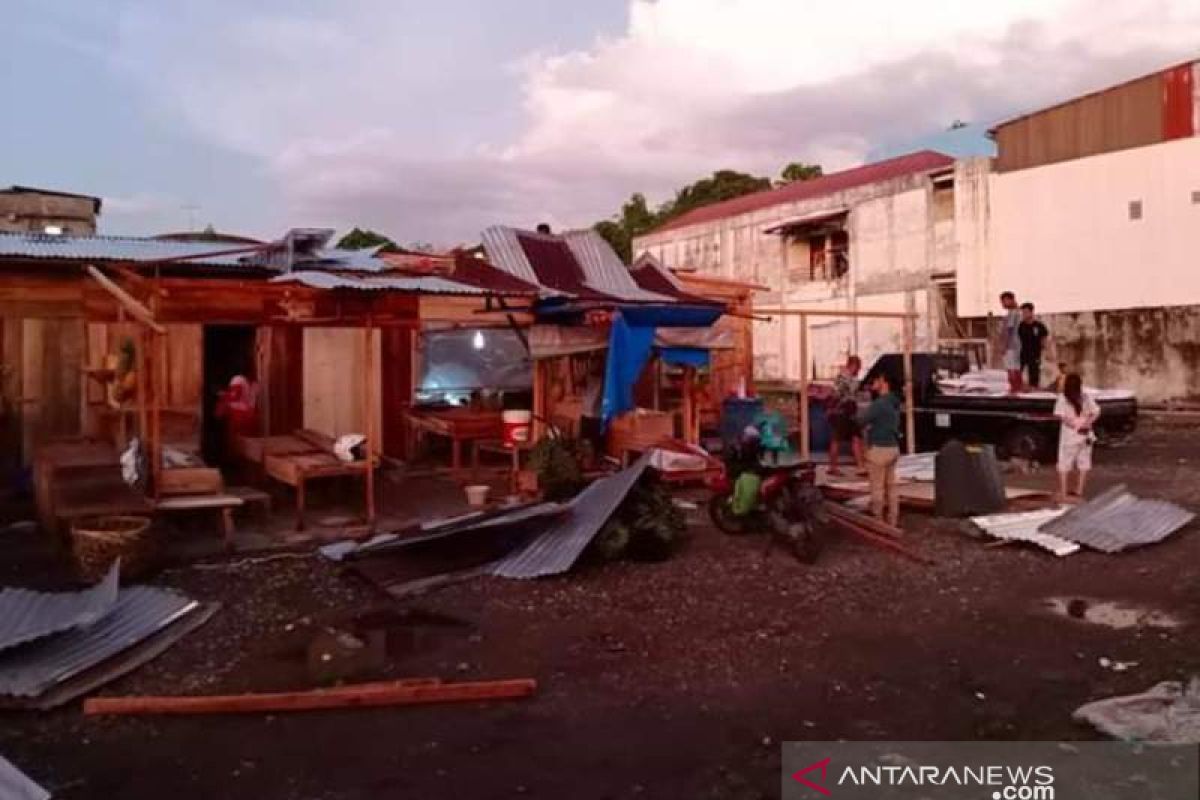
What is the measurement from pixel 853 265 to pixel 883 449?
22.8 metres

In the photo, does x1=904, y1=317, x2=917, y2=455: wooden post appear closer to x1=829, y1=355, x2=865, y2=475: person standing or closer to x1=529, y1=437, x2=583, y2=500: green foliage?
x1=829, y1=355, x2=865, y2=475: person standing

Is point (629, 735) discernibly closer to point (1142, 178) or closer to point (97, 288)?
point (97, 288)

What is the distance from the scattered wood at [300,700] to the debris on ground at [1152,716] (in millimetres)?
3081

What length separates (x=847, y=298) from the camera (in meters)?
32.0

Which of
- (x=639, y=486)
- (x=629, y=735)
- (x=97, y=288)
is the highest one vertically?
(x=97, y=288)

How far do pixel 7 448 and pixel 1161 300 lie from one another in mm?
24214

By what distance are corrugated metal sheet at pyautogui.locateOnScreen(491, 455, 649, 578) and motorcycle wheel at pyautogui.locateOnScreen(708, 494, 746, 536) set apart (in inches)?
50.7

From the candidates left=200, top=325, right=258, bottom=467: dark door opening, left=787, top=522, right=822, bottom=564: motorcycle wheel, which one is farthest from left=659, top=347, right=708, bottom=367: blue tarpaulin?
left=200, top=325, right=258, bottom=467: dark door opening

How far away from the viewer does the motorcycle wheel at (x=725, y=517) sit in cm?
978

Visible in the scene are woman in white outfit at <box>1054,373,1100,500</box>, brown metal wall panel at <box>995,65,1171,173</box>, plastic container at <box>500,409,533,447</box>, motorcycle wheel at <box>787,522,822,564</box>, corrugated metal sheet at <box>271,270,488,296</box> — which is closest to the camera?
motorcycle wheel at <box>787,522,822,564</box>

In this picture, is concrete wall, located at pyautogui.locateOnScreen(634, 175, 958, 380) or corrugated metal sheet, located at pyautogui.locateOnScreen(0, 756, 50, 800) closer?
corrugated metal sheet, located at pyautogui.locateOnScreen(0, 756, 50, 800)

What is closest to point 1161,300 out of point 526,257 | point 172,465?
point 526,257

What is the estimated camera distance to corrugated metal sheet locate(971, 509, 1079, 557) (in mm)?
8898

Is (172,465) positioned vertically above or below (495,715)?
above
